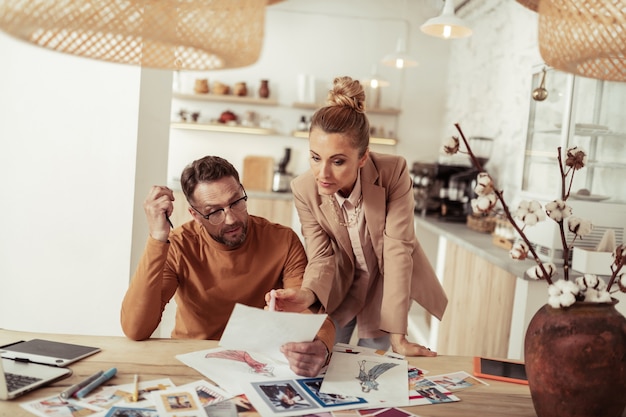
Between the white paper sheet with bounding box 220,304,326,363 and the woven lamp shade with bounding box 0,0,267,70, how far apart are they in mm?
511

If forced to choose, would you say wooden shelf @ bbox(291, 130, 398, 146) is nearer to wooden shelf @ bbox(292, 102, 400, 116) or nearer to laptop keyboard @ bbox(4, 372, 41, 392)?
wooden shelf @ bbox(292, 102, 400, 116)

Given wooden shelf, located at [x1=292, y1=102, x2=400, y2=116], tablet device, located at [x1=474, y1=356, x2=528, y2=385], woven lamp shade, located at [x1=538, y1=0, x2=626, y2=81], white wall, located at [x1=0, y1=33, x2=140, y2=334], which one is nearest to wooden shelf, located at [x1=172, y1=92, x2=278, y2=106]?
wooden shelf, located at [x1=292, y1=102, x2=400, y2=116]

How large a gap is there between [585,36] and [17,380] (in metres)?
1.24

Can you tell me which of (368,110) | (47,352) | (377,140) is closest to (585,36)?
(47,352)

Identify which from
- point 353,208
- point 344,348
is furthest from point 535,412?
point 353,208

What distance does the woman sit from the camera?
1726 millimetres

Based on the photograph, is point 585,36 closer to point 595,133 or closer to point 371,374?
point 371,374

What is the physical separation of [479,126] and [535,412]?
3853mm

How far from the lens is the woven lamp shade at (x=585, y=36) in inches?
33.4

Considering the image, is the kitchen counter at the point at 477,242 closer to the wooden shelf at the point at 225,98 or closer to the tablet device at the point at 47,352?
the tablet device at the point at 47,352

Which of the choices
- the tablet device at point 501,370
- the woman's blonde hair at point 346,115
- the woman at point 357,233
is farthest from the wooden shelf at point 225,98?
the tablet device at point 501,370

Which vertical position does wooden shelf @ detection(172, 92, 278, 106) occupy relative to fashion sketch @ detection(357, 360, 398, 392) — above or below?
above

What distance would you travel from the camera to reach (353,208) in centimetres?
199

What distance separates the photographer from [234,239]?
1.79m
